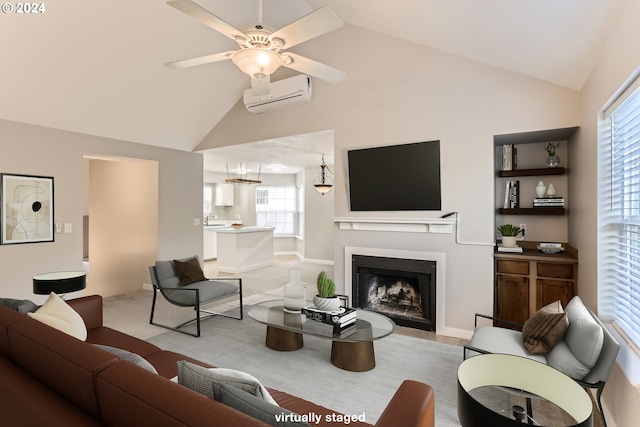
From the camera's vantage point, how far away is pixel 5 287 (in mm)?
3955

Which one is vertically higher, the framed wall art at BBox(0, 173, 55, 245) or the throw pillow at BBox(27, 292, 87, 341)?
the framed wall art at BBox(0, 173, 55, 245)

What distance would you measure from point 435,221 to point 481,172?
713 mm

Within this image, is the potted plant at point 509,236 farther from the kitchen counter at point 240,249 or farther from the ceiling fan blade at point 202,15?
the kitchen counter at point 240,249

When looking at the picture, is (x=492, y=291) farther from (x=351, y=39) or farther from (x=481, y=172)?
(x=351, y=39)

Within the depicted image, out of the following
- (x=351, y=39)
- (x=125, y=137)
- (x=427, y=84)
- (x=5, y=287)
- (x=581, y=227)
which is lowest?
(x=5, y=287)

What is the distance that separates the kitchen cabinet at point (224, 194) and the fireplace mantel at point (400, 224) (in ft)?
20.4

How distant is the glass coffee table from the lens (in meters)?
2.73

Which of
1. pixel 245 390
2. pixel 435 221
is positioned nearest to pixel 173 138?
pixel 435 221

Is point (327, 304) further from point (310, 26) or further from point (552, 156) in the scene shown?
point (552, 156)

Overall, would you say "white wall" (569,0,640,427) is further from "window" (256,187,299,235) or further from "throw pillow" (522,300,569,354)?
"window" (256,187,299,235)

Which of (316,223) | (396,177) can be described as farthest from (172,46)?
(316,223)

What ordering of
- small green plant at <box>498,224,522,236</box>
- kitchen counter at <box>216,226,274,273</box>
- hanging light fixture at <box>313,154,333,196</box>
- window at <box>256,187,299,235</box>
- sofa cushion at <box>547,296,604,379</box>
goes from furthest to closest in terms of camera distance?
1. window at <box>256,187,299,235</box>
2. kitchen counter at <box>216,226,274,273</box>
3. hanging light fixture at <box>313,154,333,196</box>
4. small green plant at <box>498,224,522,236</box>
5. sofa cushion at <box>547,296,604,379</box>

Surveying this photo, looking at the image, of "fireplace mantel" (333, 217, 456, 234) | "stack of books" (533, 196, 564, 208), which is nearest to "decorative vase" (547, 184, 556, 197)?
"stack of books" (533, 196, 564, 208)

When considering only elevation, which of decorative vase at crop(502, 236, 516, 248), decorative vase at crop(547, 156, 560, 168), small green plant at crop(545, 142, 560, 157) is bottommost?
decorative vase at crop(502, 236, 516, 248)
